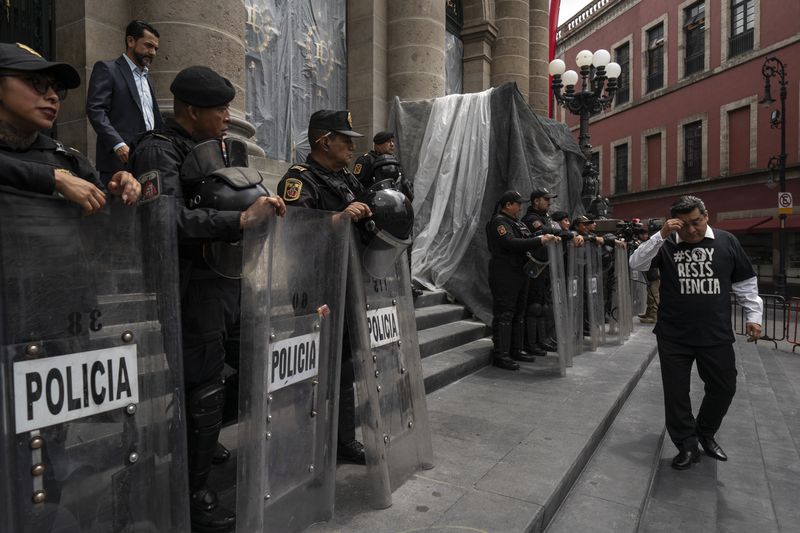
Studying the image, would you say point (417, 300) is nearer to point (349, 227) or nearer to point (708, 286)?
point (708, 286)

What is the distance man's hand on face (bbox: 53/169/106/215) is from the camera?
1589mm

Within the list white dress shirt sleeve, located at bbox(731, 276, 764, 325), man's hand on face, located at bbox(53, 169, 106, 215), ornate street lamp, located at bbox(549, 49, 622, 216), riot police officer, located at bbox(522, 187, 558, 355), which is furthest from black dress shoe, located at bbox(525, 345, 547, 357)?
man's hand on face, located at bbox(53, 169, 106, 215)

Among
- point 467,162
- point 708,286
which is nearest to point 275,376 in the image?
point 708,286

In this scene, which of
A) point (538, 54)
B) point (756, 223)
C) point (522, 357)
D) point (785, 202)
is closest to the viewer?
point (522, 357)

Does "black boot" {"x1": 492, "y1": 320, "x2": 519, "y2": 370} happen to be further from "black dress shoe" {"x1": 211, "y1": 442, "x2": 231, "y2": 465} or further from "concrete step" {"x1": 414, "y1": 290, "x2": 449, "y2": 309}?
"black dress shoe" {"x1": 211, "y1": 442, "x2": 231, "y2": 465}

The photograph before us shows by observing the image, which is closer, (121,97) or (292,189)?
(292,189)

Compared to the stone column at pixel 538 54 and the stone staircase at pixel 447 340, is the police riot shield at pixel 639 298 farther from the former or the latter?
the stone column at pixel 538 54

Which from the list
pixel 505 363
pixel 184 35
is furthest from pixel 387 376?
pixel 184 35

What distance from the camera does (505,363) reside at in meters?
6.02

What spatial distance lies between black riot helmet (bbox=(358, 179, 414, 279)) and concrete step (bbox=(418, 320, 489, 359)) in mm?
2642

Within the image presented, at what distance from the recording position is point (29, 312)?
1501 millimetres

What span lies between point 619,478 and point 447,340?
2.74m

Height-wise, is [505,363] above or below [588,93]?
below

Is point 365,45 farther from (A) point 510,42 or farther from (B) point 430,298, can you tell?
(A) point 510,42
